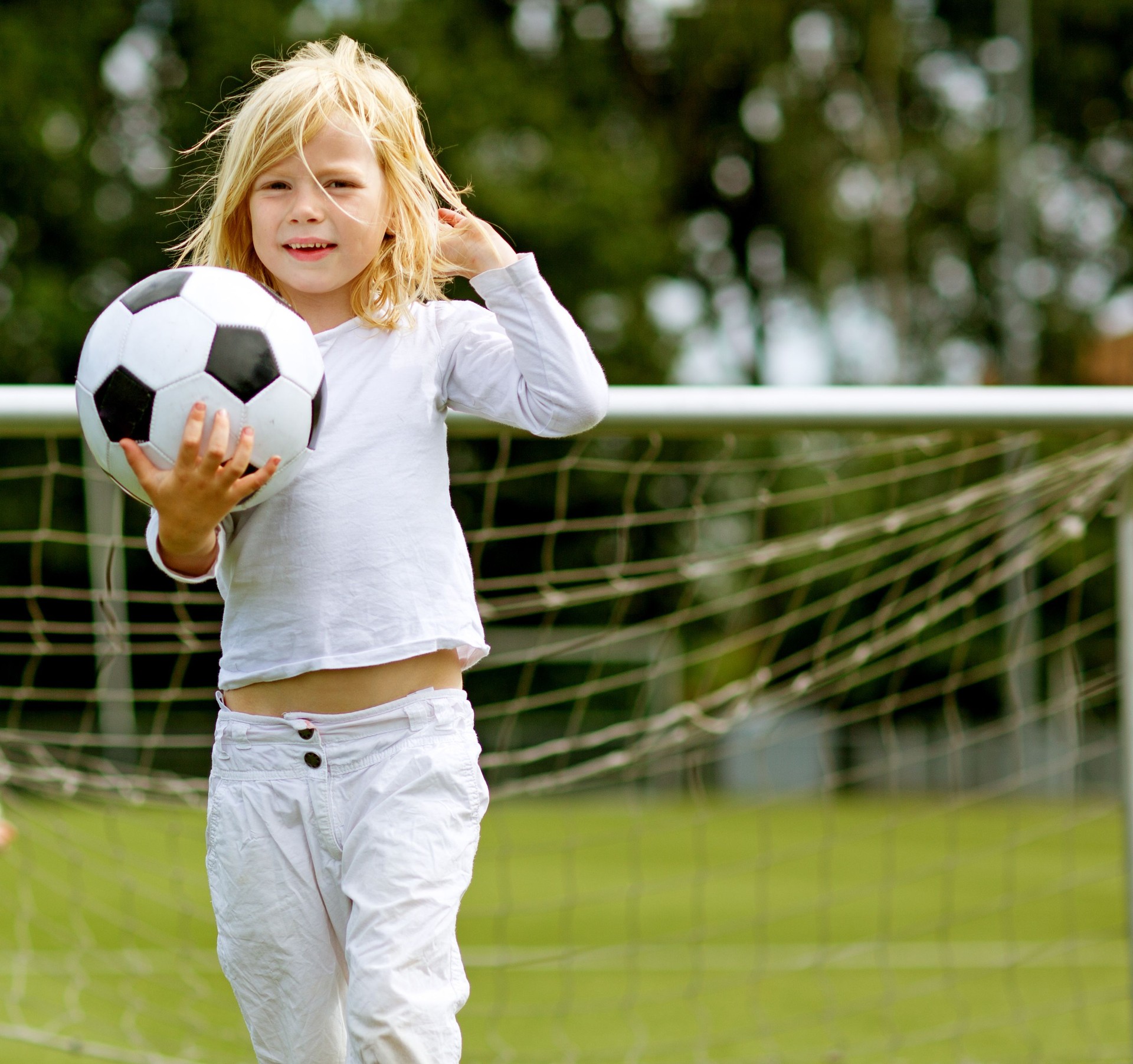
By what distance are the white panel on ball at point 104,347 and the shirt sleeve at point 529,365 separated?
1.32 feet

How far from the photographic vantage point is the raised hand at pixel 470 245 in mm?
1828

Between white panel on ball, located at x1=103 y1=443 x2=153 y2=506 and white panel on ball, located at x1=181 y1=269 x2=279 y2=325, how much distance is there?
0.19m

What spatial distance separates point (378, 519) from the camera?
178 cm

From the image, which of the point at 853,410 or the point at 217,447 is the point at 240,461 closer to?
the point at 217,447

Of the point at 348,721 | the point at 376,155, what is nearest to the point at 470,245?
the point at 376,155

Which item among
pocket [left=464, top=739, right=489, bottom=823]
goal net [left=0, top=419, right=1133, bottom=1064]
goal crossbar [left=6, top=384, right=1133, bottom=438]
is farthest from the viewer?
goal net [left=0, top=419, right=1133, bottom=1064]

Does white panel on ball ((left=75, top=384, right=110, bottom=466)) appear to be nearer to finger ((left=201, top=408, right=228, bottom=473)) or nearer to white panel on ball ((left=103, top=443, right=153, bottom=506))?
white panel on ball ((left=103, top=443, right=153, bottom=506))

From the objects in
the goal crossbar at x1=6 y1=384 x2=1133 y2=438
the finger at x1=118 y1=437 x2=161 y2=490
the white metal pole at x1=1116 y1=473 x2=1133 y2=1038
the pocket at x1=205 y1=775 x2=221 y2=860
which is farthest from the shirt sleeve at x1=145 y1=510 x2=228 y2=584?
the white metal pole at x1=1116 y1=473 x2=1133 y2=1038

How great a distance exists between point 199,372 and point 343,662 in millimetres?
383

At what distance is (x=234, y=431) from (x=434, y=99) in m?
12.3

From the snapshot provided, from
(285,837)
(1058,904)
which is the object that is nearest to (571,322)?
(285,837)

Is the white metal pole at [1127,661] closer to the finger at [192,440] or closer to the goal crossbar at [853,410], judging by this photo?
the goal crossbar at [853,410]

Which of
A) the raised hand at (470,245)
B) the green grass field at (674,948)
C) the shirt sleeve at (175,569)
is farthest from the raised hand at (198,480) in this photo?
the green grass field at (674,948)

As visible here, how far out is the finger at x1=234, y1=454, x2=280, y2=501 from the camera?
5.27ft
